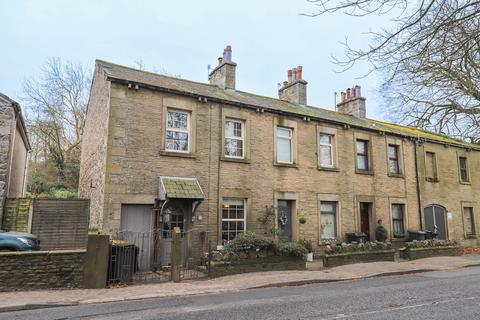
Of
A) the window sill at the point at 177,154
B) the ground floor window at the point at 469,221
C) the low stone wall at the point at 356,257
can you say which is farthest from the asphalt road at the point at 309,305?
the ground floor window at the point at 469,221

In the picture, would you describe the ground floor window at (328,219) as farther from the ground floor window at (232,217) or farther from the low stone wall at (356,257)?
the ground floor window at (232,217)

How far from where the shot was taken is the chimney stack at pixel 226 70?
17.5 meters

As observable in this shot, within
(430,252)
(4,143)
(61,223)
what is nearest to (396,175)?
(430,252)

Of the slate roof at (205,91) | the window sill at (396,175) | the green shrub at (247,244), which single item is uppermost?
the slate roof at (205,91)

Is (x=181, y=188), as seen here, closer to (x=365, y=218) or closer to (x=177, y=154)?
(x=177, y=154)

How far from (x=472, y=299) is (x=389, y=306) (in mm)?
2214

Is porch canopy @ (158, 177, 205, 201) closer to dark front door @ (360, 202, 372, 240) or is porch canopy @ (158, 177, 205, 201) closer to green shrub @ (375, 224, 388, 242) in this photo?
dark front door @ (360, 202, 372, 240)

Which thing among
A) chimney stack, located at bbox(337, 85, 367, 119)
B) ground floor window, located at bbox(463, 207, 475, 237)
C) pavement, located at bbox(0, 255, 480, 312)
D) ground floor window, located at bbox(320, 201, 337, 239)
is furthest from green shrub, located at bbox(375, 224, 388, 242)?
ground floor window, located at bbox(463, 207, 475, 237)

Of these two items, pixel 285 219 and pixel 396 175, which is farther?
pixel 396 175

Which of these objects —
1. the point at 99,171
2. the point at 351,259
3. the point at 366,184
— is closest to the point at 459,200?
the point at 366,184

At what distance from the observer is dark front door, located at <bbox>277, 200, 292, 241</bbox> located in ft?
50.6

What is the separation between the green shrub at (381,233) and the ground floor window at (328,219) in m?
2.38

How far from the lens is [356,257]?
14.6 meters

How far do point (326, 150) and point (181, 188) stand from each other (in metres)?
8.22
